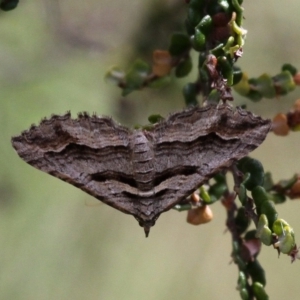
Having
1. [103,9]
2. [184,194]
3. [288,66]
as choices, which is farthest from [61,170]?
[103,9]

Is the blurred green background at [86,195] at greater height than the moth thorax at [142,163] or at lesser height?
greater

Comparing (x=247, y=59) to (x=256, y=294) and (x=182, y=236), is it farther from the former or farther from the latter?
(x=256, y=294)

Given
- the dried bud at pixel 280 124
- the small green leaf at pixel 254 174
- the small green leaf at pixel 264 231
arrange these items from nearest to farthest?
the small green leaf at pixel 264 231
the small green leaf at pixel 254 174
the dried bud at pixel 280 124

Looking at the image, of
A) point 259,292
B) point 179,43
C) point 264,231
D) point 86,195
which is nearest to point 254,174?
point 264,231

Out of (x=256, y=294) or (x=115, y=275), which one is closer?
(x=256, y=294)

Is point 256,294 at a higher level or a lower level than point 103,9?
lower

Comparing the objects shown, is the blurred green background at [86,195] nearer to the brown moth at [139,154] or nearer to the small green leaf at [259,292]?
the brown moth at [139,154]

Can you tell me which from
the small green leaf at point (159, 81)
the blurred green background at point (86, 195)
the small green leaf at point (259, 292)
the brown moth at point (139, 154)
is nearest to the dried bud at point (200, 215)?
the brown moth at point (139, 154)
